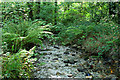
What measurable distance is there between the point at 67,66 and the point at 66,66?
3 centimetres

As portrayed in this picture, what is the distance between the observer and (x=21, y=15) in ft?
17.9

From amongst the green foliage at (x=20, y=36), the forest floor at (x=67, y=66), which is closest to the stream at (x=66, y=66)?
the forest floor at (x=67, y=66)

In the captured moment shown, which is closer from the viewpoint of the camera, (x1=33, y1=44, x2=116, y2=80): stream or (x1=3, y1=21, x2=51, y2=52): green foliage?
(x1=33, y1=44, x2=116, y2=80): stream

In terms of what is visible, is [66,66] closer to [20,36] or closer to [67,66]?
[67,66]

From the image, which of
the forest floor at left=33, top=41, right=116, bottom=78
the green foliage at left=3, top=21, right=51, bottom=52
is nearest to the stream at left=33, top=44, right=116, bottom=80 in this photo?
the forest floor at left=33, top=41, right=116, bottom=78

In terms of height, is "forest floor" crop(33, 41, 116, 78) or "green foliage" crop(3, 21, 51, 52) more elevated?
"green foliage" crop(3, 21, 51, 52)

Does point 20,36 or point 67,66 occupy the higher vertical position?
point 20,36

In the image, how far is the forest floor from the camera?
317cm

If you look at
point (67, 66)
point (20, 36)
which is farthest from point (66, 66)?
point (20, 36)

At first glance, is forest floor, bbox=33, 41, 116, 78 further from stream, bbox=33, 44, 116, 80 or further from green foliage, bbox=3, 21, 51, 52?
green foliage, bbox=3, 21, 51, 52

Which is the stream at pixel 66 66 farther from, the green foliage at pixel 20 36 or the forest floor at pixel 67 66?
the green foliage at pixel 20 36

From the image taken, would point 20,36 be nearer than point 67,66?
No

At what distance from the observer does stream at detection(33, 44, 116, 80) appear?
317cm

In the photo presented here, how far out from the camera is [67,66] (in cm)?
360
